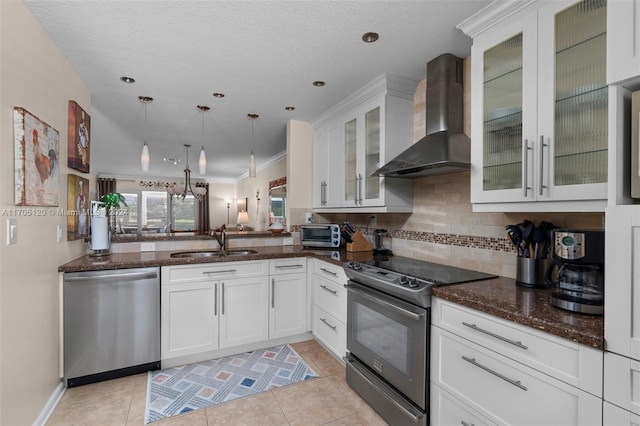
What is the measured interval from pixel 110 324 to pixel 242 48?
7.24 ft

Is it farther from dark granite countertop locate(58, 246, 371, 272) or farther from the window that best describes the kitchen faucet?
the window

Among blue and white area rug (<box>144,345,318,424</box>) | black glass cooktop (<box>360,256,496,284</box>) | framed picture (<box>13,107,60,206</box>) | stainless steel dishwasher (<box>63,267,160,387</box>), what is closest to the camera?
framed picture (<box>13,107,60,206</box>)

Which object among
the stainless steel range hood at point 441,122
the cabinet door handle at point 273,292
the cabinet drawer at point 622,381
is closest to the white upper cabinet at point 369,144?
the stainless steel range hood at point 441,122

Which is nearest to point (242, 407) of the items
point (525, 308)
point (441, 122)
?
point (525, 308)

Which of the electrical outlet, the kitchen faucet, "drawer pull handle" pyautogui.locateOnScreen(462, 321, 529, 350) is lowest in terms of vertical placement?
"drawer pull handle" pyautogui.locateOnScreen(462, 321, 529, 350)

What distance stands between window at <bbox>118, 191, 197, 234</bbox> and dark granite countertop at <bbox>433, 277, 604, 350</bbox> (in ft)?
28.2

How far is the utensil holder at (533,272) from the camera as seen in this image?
1.63 m

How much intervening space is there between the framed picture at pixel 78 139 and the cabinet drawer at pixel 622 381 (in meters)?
3.15

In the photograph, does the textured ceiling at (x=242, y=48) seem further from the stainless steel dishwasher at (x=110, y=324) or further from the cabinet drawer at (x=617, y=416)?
the cabinet drawer at (x=617, y=416)

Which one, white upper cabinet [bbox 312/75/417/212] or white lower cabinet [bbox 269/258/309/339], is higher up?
white upper cabinet [bbox 312/75/417/212]

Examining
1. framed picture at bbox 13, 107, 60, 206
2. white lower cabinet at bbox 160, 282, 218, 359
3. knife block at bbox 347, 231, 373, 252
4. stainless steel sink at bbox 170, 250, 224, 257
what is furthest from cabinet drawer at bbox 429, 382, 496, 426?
framed picture at bbox 13, 107, 60, 206

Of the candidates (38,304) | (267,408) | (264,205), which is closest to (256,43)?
(38,304)

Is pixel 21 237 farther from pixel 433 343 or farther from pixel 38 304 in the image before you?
pixel 433 343

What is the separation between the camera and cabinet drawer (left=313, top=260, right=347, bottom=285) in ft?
8.34
